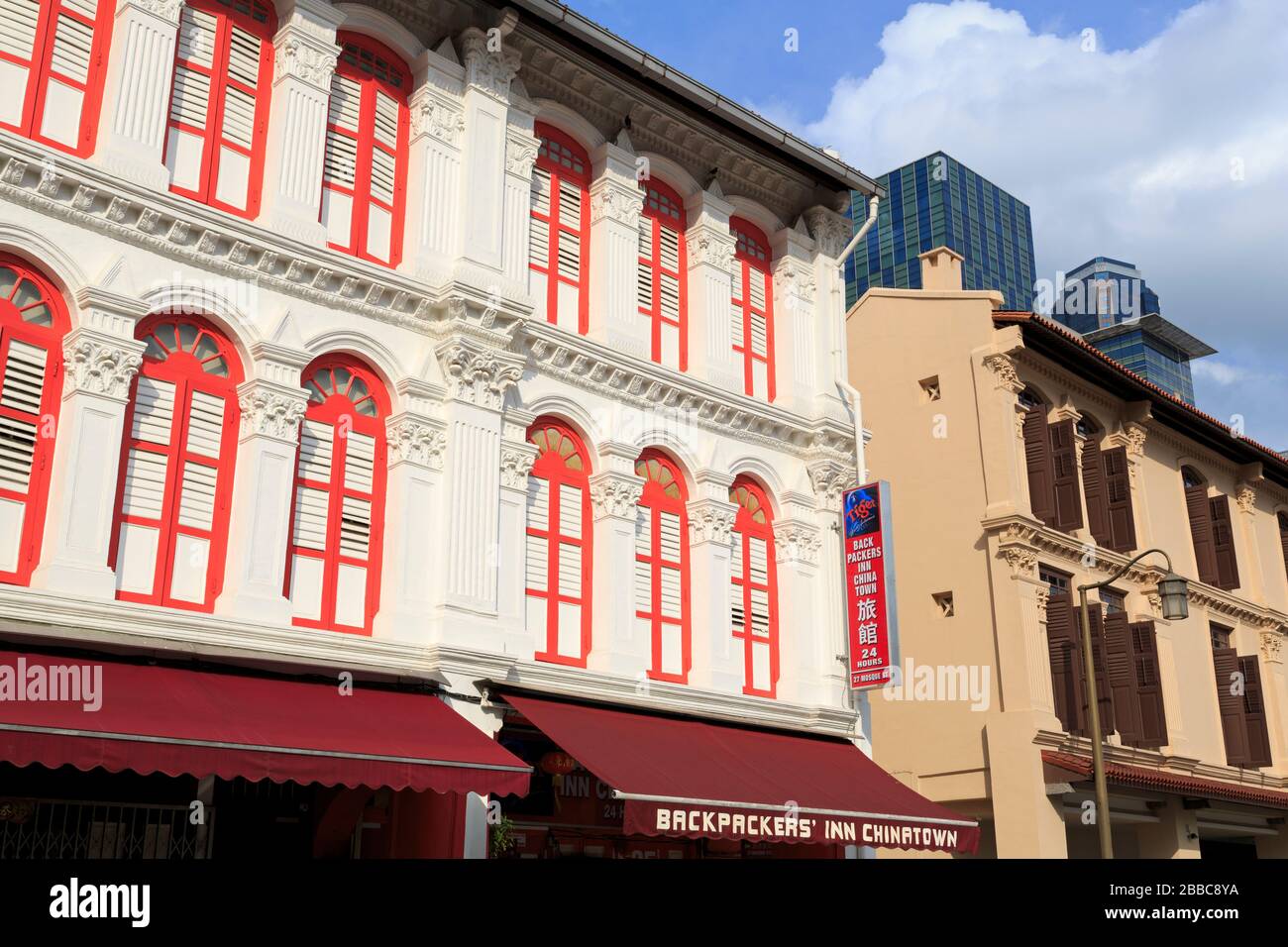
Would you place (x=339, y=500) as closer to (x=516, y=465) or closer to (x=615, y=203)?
(x=516, y=465)

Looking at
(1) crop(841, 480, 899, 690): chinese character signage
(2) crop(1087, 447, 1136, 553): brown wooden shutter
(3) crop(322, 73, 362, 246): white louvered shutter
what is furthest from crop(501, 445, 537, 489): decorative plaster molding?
(2) crop(1087, 447, 1136, 553): brown wooden shutter

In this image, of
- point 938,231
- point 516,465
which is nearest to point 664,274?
point 516,465

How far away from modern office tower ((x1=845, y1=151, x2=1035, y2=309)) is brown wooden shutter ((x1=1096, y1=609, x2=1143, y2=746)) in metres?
136

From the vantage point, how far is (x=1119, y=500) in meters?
25.6

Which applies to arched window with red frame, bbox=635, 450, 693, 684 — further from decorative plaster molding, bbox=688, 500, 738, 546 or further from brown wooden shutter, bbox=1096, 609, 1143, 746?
brown wooden shutter, bbox=1096, 609, 1143, 746

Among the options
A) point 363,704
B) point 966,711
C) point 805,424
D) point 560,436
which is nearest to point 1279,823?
point 966,711

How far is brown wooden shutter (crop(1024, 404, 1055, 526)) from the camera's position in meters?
23.3

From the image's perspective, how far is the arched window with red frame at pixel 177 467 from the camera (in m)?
12.2

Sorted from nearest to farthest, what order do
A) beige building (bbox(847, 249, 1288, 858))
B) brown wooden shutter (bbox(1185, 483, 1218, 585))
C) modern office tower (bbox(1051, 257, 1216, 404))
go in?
beige building (bbox(847, 249, 1288, 858)) → brown wooden shutter (bbox(1185, 483, 1218, 585)) → modern office tower (bbox(1051, 257, 1216, 404))

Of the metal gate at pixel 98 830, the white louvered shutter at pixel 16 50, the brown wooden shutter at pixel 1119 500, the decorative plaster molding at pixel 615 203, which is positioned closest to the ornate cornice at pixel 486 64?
the decorative plaster molding at pixel 615 203

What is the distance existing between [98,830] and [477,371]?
662cm

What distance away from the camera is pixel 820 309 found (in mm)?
20312
